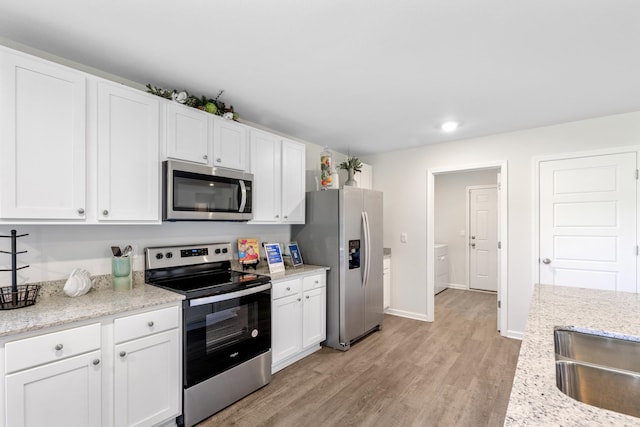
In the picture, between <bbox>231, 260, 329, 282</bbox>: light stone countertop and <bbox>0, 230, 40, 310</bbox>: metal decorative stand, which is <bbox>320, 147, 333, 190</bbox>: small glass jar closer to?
<bbox>231, 260, 329, 282</bbox>: light stone countertop

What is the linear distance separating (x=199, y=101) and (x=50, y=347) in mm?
1867

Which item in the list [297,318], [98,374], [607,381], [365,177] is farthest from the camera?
[365,177]

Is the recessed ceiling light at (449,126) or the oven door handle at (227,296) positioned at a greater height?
the recessed ceiling light at (449,126)

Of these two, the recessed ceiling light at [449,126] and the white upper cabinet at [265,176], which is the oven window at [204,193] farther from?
the recessed ceiling light at [449,126]

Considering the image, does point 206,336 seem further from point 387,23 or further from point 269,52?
point 387,23

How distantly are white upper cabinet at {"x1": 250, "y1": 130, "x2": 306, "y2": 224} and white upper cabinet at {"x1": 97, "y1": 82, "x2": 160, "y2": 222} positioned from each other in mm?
915

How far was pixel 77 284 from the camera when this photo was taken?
1933mm

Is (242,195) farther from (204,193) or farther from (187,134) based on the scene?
(187,134)

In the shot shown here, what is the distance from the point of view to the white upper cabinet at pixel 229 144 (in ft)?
8.48

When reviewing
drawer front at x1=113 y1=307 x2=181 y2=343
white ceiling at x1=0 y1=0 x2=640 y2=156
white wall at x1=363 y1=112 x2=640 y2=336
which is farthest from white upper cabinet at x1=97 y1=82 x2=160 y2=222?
white wall at x1=363 y1=112 x2=640 y2=336

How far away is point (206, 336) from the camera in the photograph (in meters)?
2.14

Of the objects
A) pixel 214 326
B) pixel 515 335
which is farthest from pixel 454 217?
pixel 214 326

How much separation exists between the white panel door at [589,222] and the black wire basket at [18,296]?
A: 174 inches

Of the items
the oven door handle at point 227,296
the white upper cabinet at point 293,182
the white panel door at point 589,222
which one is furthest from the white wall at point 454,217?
the oven door handle at point 227,296
